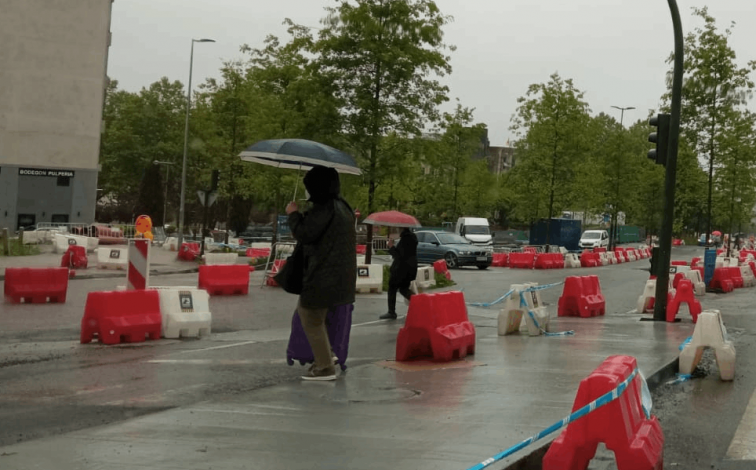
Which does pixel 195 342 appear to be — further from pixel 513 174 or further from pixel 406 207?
pixel 406 207

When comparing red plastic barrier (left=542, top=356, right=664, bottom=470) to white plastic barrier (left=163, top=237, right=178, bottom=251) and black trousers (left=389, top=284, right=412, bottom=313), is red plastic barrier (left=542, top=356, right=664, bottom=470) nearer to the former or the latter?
black trousers (left=389, top=284, right=412, bottom=313)

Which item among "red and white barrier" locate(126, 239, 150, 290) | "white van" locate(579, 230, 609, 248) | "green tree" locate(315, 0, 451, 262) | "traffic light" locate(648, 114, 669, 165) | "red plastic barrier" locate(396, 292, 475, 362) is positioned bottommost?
"red plastic barrier" locate(396, 292, 475, 362)

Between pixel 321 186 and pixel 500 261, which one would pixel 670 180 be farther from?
pixel 500 261

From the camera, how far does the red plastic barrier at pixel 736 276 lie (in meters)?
30.4

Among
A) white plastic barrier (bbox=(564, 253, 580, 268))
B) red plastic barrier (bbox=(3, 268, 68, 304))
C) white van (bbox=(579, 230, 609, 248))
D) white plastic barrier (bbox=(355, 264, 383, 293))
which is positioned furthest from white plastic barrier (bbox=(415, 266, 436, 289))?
white van (bbox=(579, 230, 609, 248))

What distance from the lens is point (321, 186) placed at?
9242 millimetres

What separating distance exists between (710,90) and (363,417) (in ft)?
94.5

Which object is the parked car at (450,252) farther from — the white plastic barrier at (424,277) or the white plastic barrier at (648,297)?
the white plastic barrier at (648,297)

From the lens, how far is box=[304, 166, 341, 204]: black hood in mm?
9211

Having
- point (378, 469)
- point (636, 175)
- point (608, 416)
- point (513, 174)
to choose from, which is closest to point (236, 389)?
point (378, 469)

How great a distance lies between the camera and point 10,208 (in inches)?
2414

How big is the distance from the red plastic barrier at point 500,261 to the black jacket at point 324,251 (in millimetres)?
35627

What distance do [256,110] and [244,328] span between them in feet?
81.7

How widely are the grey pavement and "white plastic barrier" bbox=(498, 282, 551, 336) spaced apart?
3.73 ft
